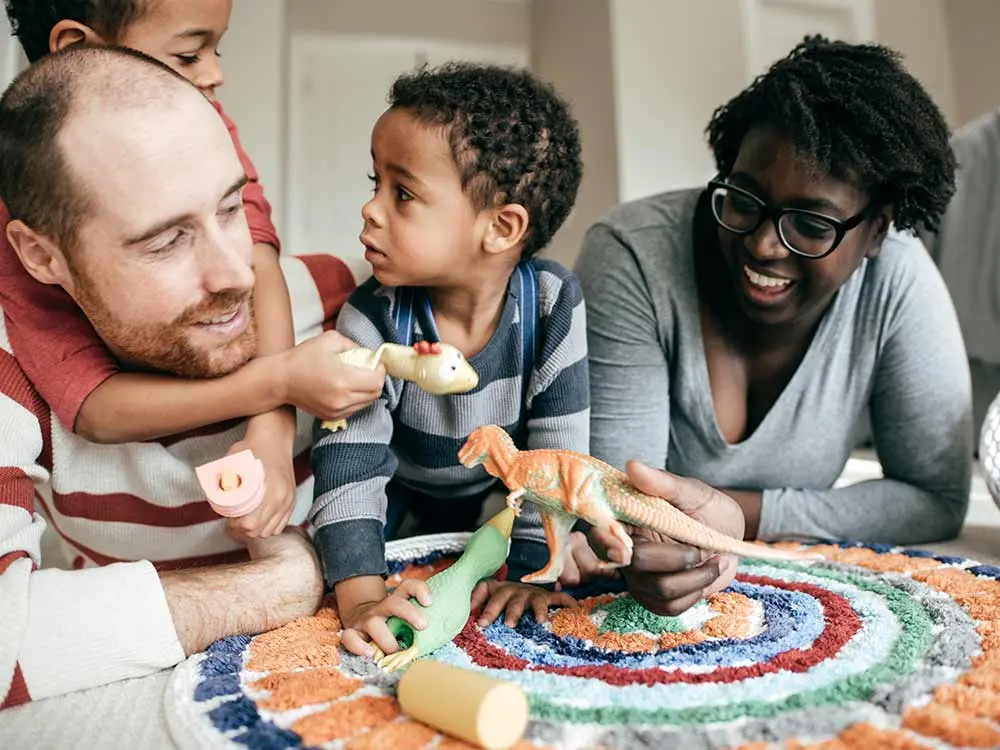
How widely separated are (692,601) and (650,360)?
493 millimetres

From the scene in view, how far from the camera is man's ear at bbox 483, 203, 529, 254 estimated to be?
111 cm

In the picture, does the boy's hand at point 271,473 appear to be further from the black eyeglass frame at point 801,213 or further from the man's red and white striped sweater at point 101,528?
the black eyeglass frame at point 801,213

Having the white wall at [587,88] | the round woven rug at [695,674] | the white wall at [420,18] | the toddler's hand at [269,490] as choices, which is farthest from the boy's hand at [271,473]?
the white wall at [420,18]

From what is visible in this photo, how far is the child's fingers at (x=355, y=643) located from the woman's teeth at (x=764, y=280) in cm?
70

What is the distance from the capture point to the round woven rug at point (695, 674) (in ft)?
2.19

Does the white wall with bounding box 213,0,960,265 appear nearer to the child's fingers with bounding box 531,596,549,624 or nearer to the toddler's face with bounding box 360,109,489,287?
the toddler's face with bounding box 360,109,489,287

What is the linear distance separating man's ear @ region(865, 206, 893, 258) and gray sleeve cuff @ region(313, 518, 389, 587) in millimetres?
794

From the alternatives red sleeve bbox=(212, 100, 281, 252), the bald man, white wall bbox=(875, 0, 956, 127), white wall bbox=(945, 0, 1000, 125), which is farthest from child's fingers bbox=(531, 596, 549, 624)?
white wall bbox=(875, 0, 956, 127)

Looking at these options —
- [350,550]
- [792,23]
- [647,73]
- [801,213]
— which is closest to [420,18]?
[647,73]

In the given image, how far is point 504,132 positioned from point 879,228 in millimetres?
553

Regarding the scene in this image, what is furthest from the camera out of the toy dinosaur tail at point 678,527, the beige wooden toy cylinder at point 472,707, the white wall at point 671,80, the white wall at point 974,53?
the white wall at point 974,53

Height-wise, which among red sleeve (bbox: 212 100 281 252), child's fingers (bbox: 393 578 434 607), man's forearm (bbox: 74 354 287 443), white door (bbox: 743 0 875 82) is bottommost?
child's fingers (bbox: 393 578 434 607)

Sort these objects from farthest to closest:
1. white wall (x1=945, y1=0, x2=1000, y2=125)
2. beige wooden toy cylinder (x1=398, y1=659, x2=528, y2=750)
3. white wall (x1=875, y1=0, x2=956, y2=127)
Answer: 1. white wall (x1=875, y1=0, x2=956, y2=127)
2. white wall (x1=945, y1=0, x2=1000, y2=125)
3. beige wooden toy cylinder (x1=398, y1=659, x2=528, y2=750)

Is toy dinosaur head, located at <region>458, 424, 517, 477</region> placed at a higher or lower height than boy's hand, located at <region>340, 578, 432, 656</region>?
higher
